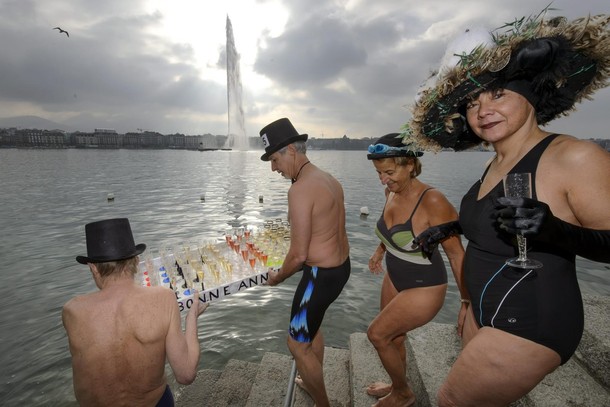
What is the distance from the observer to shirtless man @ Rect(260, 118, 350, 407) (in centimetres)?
343

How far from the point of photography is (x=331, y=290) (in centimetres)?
363

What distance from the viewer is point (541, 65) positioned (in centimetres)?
184

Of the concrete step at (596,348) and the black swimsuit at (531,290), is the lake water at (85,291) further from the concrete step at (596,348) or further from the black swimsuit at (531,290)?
the black swimsuit at (531,290)

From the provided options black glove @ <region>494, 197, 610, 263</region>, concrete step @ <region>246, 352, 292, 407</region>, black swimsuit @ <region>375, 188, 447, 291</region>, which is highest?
black glove @ <region>494, 197, 610, 263</region>

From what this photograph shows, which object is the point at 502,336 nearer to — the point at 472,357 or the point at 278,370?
the point at 472,357

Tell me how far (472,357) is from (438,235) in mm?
1221

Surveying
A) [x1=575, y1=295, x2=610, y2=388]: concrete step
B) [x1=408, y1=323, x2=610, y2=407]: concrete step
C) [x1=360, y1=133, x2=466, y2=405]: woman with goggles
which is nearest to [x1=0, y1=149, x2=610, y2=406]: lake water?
[x1=408, y1=323, x2=610, y2=407]: concrete step

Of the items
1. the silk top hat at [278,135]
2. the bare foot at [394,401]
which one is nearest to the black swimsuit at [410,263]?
the bare foot at [394,401]

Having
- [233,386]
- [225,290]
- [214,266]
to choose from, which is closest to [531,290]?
[225,290]

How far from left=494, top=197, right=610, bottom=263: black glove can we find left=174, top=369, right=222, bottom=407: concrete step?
4590mm

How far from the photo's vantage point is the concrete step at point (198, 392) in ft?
13.9

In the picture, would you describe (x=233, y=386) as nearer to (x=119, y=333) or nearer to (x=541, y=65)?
(x=119, y=333)

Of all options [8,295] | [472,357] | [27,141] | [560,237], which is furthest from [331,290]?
[27,141]

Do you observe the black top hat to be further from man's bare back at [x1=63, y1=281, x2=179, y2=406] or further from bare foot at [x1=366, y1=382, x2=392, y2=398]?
bare foot at [x1=366, y1=382, x2=392, y2=398]
